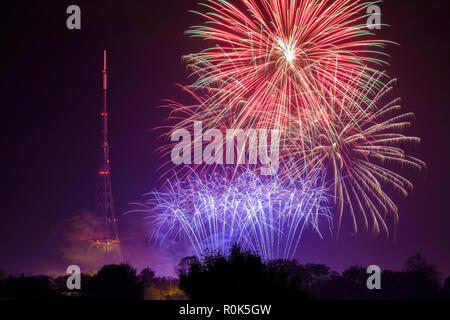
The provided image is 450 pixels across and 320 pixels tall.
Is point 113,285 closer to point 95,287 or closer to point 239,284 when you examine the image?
point 95,287

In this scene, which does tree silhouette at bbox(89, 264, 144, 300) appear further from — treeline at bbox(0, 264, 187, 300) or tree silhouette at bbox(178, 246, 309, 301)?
tree silhouette at bbox(178, 246, 309, 301)

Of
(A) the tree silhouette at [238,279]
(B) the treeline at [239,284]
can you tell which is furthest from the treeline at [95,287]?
(A) the tree silhouette at [238,279]

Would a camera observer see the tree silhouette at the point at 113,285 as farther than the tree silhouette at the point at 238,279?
Yes

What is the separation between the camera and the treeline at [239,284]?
41.0m

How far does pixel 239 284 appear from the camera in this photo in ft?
132

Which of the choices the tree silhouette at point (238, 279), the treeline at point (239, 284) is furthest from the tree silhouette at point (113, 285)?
the tree silhouette at point (238, 279)

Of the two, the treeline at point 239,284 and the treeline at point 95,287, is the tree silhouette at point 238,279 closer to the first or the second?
the treeline at point 239,284

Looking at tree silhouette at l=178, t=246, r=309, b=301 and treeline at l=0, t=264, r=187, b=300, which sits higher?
tree silhouette at l=178, t=246, r=309, b=301

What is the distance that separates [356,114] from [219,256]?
1502cm

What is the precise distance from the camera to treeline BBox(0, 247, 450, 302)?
41.0 metres

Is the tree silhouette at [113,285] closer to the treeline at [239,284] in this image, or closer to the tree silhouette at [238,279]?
the treeline at [239,284]

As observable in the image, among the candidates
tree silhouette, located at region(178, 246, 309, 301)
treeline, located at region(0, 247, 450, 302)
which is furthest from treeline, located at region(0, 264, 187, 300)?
tree silhouette, located at region(178, 246, 309, 301)

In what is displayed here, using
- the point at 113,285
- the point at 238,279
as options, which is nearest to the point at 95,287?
the point at 113,285

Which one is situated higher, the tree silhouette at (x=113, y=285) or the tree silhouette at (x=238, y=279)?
the tree silhouette at (x=238, y=279)
